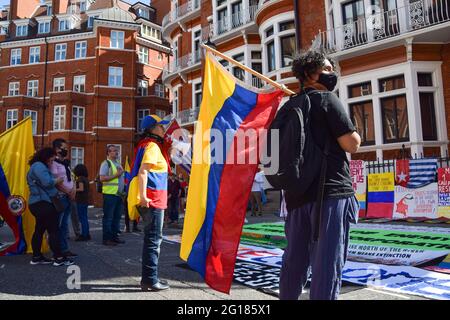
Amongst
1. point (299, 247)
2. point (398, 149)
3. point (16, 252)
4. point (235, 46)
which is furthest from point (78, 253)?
point (235, 46)

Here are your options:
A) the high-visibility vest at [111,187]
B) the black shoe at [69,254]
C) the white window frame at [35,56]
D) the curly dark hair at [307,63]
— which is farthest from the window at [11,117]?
the curly dark hair at [307,63]

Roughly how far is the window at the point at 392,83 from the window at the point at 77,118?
2887 centimetres

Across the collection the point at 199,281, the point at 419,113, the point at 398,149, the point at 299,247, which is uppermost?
the point at 419,113

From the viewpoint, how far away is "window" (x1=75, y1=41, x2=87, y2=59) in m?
37.1

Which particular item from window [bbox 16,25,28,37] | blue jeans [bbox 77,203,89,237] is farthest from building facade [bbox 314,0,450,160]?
window [bbox 16,25,28,37]

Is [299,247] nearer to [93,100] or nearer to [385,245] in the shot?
[385,245]

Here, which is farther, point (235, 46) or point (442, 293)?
point (235, 46)

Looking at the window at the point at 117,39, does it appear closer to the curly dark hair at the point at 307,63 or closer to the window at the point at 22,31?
the window at the point at 22,31

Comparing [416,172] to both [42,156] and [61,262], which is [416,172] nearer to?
[61,262]

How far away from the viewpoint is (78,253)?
251 inches

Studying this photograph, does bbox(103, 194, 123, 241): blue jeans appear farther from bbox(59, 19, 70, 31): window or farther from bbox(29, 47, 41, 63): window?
bbox(59, 19, 70, 31): window

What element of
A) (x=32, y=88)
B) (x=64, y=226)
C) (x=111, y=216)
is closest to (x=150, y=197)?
(x=64, y=226)

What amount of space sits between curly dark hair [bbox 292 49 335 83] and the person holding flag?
205 centimetres
